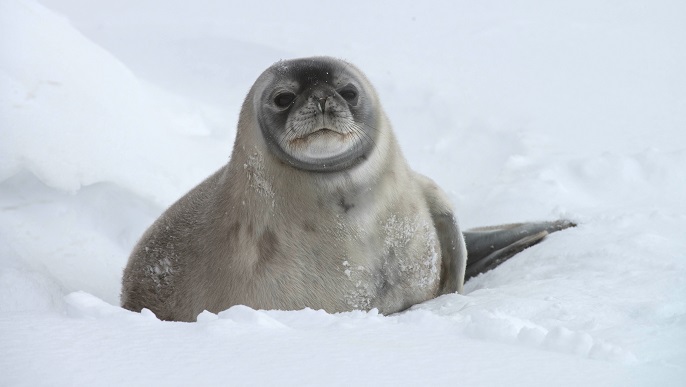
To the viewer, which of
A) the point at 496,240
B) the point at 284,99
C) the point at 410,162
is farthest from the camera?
the point at 410,162

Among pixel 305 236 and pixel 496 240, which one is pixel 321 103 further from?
pixel 496 240

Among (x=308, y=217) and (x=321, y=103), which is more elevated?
(x=321, y=103)

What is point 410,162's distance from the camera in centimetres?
698

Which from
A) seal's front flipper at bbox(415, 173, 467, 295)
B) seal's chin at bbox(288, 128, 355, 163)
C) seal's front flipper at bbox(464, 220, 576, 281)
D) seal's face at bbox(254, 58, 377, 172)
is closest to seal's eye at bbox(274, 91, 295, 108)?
seal's face at bbox(254, 58, 377, 172)

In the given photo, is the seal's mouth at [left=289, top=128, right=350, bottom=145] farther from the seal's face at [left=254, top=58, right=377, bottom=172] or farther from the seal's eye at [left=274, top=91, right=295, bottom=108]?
the seal's eye at [left=274, top=91, right=295, bottom=108]

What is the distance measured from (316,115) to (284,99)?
0.82 feet

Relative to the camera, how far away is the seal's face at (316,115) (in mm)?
3686

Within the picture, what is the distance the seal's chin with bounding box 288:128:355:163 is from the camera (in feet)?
12.1

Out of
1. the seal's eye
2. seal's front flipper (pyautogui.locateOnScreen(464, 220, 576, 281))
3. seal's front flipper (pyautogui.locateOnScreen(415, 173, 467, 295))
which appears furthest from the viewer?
seal's front flipper (pyautogui.locateOnScreen(464, 220, 576, 281))

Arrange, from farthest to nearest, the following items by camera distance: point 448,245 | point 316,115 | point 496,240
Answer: point 496,240 < point 448,245 < point 316,115

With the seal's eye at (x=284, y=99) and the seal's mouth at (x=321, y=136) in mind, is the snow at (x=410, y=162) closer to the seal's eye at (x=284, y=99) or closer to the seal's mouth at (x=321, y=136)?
the seal's mouth at (x=321, y=136)

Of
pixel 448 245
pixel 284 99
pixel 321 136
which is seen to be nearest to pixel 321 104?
pixel 321 136

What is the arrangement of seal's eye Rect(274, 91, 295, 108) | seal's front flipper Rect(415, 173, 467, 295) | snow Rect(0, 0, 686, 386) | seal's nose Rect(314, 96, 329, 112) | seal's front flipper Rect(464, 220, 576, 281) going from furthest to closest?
1. seal's front flipper Rect(464, 220, 576, 281)
2. seal's front flipper Rect(415, 173, 467, 295)
3. seal's eye Rect(274, 91, 295, 108)
4. seal's nose Rect(314, 96, 329, 112)
5. snow Rect(0, 0, 686, 386)

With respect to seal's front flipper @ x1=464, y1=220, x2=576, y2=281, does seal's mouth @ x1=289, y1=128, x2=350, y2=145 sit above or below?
above
